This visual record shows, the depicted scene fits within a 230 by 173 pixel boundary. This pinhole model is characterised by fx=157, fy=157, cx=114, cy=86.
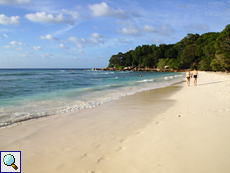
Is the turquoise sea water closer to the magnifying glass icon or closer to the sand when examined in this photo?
the sand

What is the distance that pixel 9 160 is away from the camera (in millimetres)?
3244

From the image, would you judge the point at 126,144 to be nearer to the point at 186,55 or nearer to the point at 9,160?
the point at 9,160

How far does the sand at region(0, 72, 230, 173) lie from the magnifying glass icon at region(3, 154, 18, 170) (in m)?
0.18

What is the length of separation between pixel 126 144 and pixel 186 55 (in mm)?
86094

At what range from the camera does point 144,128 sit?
4.80m

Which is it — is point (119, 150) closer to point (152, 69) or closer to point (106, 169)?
point (106, 169)

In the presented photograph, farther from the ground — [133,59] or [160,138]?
[133,59]

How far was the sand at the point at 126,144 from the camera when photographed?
2.88 m

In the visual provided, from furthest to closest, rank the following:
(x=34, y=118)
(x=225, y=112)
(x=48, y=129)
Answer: (x=34, y=118) → (x=225, y=112) → (x=48, y=129)

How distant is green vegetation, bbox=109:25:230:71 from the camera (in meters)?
36.4

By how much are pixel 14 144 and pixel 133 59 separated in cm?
12453

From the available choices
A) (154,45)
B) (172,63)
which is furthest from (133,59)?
(172,63)

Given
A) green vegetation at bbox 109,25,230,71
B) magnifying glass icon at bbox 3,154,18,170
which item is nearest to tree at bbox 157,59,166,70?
green vegetation at bbox 109,25,230,71

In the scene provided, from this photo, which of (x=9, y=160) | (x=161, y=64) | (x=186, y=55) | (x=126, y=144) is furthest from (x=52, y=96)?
(x=161, y=64)
